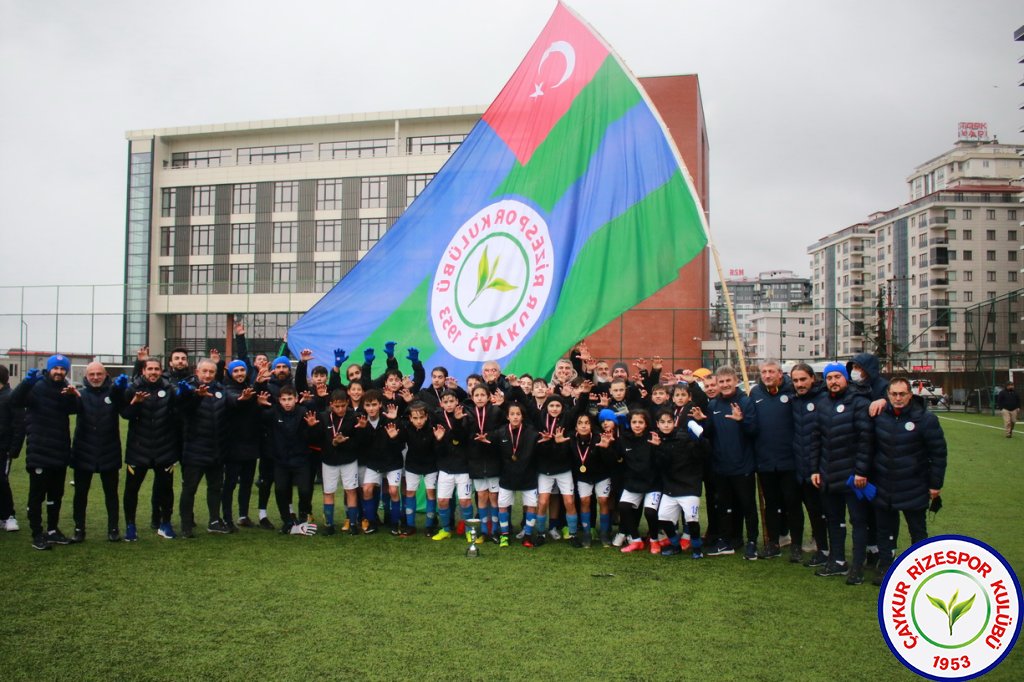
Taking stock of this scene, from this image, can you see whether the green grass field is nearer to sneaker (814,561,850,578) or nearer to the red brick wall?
sneaker (814,561,850,578)

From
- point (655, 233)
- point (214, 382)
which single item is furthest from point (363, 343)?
point (655, 233)

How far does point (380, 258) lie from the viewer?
28.7 ft

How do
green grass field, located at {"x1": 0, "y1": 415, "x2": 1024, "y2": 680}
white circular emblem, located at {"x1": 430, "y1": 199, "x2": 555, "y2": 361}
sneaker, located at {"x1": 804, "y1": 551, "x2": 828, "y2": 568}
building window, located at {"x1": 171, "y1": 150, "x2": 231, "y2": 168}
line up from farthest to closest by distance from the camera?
building window, located at {"x1": 171, "y1": 150, "x2": 231, "y2": 168} → white circular emblem, located at {"x1": 430, "y1": 199, "x2": 555, "y2": 361} → sneaker, located at {"x1": 804, "y1": 551, "x2": 828, "y2": 568} → green grass field, located at {"x1": 0, "y1": 415, "x2": 1024, "y2": 680}

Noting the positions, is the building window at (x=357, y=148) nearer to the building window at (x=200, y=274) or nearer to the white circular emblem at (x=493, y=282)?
the building window at (x=200, y=274)

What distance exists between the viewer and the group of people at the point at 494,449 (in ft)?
22.4

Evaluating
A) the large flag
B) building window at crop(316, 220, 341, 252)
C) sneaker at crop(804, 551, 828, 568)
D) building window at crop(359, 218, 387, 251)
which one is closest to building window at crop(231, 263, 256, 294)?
building window at crop(316, 220, 341, 252)

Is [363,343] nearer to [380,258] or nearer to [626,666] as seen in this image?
[380,258]

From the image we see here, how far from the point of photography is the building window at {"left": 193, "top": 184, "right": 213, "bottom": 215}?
4944cm

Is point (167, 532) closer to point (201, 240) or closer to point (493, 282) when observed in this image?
point (493, 282)

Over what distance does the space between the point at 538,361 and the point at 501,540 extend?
6.16 feet

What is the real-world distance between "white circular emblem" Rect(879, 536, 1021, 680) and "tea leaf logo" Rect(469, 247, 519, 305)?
5.38m

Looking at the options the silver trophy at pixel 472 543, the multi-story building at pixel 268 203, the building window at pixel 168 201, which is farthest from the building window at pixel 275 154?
the silver trophy at pixel 472 543

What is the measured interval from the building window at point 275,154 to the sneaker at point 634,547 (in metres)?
47.0

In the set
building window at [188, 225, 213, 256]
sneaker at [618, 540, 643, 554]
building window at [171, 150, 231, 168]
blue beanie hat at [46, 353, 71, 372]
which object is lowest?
sneaker at [618, 540, 643, 554]
